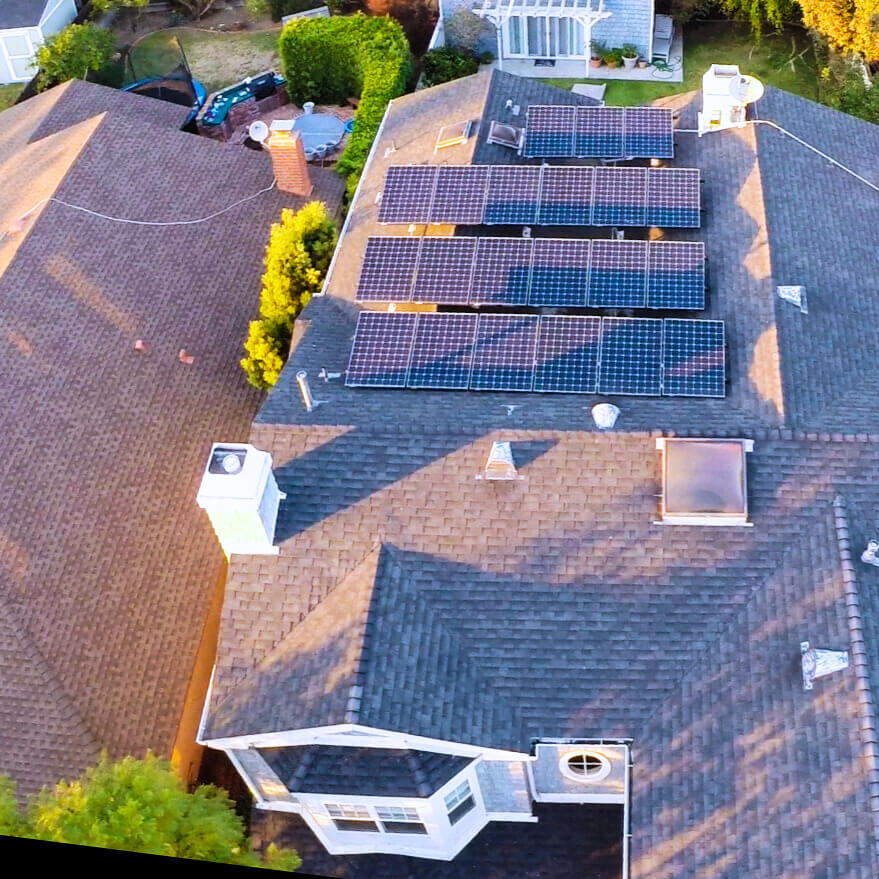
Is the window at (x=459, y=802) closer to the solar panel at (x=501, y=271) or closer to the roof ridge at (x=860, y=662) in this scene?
the roof ridge at (x=860, y=662)

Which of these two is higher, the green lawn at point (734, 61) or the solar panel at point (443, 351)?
the solar panel at point (443, 351)

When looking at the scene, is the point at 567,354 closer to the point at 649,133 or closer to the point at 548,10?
the point at 649,133

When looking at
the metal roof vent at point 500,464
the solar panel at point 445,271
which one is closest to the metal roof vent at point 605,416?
the metal roof vent at point 500,464

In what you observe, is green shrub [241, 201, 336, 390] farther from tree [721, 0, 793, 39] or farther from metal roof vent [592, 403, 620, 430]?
tree [721, 0, 793, 39]

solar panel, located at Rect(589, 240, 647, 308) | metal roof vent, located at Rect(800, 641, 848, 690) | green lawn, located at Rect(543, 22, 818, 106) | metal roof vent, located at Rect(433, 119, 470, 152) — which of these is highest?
metal roof vent, located at Rect(433, 119, 470, 152)

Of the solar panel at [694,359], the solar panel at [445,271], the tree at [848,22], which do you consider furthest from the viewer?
the tree at [848,22]

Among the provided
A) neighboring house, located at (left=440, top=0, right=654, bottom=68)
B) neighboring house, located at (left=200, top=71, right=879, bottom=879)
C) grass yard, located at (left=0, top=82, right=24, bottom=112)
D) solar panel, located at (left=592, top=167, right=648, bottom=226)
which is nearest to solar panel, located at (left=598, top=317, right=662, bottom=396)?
neighboring house, located at (left=200, top=71, right=879, bottom=879)
